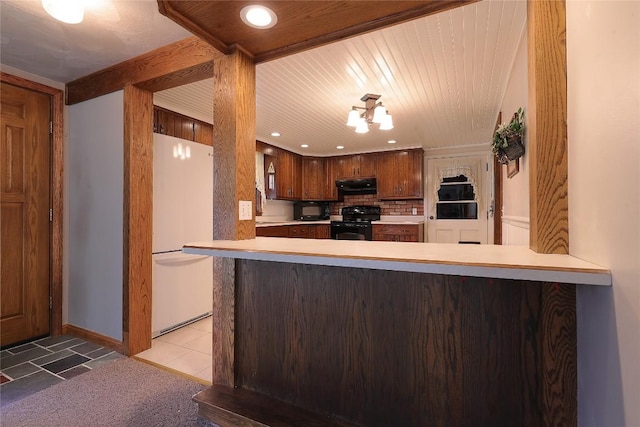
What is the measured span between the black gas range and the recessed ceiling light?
13.0ft

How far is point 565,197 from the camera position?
3.17 feet

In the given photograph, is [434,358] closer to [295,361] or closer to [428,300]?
[428,300]

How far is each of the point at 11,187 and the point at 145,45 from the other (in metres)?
1.61

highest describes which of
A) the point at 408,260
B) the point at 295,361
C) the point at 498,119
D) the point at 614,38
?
the point at 498,119

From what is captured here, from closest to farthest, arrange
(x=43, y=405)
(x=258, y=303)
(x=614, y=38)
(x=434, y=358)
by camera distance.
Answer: (x=614, y=38)
(x=434, y=358)
(x=258, y=303)
(x=43, y=405)

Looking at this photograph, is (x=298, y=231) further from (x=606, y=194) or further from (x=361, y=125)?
(x=606, y=194)

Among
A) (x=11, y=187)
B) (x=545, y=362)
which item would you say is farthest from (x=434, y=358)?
(x=11, y=187)

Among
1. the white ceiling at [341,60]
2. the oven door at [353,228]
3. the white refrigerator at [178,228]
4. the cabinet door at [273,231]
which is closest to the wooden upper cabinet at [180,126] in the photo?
the white ceiling at [341,60]

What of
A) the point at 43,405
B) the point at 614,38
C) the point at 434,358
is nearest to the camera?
the point at 614,38

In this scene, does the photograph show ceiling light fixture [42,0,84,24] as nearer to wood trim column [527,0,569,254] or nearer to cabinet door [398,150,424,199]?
wood trim column [527,0,569,254]

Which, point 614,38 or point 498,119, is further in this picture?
point 498,119

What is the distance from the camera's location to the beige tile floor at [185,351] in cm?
208

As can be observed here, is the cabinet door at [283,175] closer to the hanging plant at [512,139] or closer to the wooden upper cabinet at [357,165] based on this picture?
the wooden upper cabinet at [357,165]

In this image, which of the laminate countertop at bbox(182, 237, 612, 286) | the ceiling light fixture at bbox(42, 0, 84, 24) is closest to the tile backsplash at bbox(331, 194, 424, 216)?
the laminate countertop at bbox(182, 237, 612, 286)
